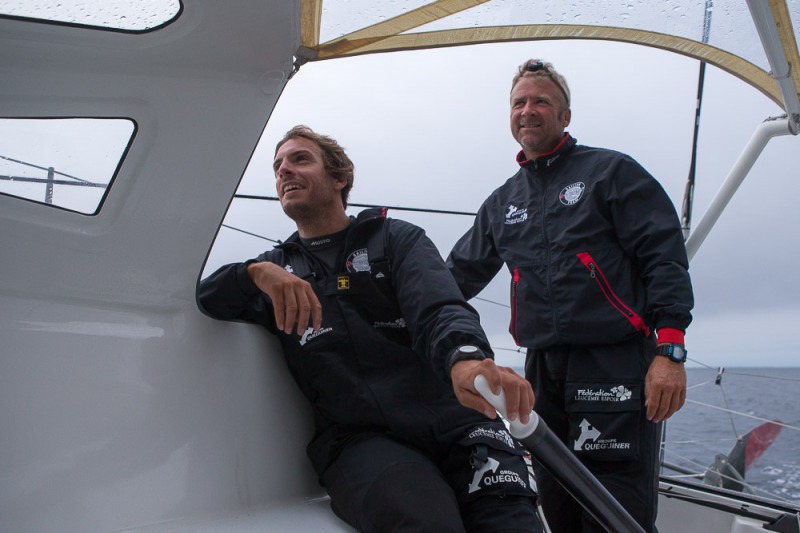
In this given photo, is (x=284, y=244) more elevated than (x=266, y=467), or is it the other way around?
(x=284, y=244)

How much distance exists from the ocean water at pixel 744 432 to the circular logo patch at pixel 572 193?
4.75 ft

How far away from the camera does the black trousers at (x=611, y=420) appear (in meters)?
1.71

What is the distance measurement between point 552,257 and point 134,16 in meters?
1.24

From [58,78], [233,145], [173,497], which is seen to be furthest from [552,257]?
[58,78]

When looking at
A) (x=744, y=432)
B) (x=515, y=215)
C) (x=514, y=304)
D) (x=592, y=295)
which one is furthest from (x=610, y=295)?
A: (x=744, y=432)

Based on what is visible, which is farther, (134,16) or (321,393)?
(321,393)

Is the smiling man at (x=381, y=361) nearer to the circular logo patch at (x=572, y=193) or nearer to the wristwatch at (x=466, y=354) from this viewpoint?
the wristwatch at (x=466, y=354)

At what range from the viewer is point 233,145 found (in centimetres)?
143

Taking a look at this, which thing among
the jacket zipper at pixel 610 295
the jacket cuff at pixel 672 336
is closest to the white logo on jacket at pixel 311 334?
the jacket zipper at pixel 610 295

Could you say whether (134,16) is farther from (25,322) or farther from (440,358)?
(440,358)

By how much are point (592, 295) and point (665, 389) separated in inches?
12.2

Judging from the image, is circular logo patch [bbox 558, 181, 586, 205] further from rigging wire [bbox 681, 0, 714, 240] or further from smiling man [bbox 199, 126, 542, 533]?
rigging wire [bbox 681, 0, 714, 240]

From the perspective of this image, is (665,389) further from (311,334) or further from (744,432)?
(744,432)

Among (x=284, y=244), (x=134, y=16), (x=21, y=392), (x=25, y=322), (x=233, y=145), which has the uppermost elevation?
(x=134, y=16)
